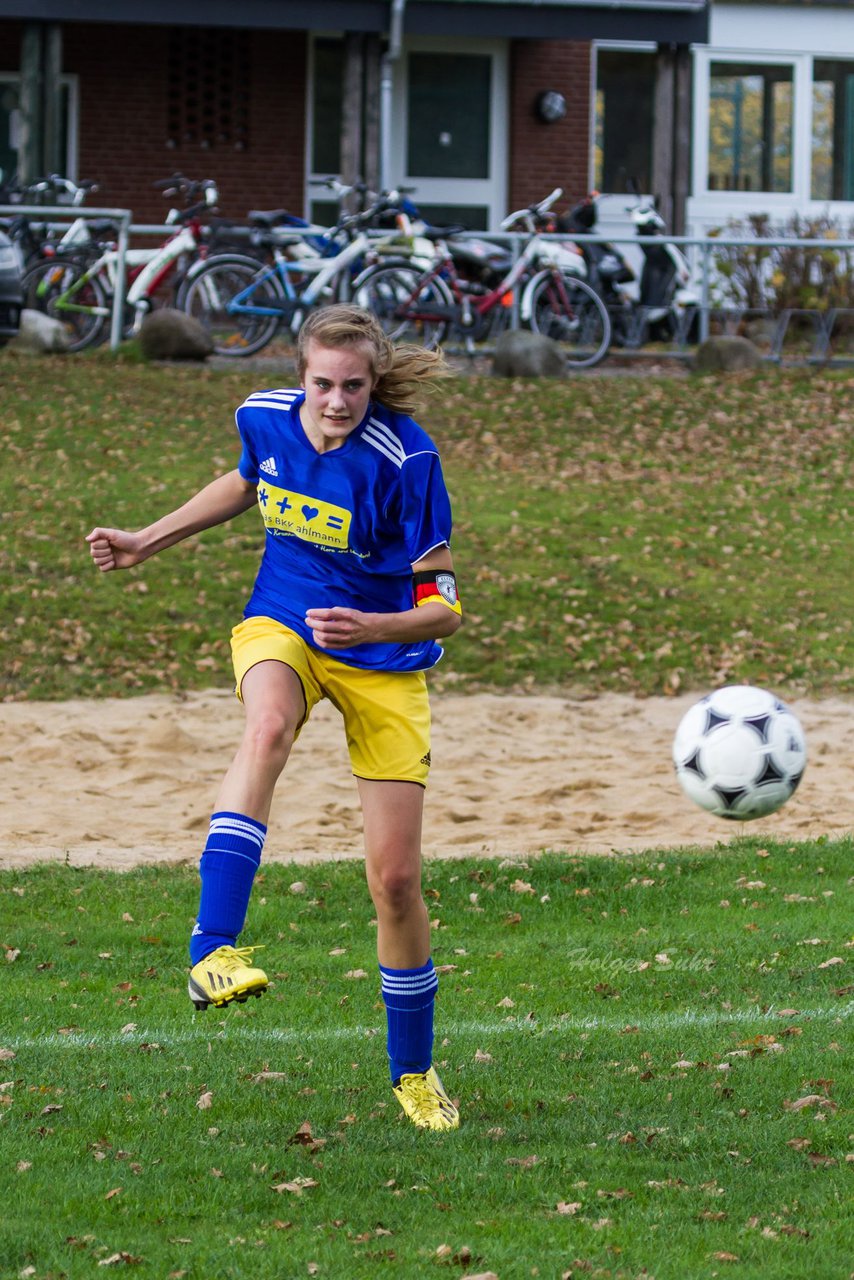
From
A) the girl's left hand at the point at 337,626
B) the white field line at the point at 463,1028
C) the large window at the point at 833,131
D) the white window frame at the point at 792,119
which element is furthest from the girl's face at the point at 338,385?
the large window at the point at 833,131

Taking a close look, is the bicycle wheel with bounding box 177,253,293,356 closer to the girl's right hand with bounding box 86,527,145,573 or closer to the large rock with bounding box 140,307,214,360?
the large rock with bounding box 140,307,214,360

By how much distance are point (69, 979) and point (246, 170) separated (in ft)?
64.8

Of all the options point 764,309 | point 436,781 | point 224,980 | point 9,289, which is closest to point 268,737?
point 224,980

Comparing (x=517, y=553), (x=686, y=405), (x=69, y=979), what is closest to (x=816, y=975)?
(x=69, y=979)

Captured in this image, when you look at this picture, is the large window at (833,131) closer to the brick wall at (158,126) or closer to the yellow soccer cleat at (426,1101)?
the brick wall at (158,126)

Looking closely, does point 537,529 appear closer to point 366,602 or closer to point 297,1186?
point 366,602

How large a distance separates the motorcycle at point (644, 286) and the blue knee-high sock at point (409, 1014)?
659 inches

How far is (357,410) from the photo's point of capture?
4527mm

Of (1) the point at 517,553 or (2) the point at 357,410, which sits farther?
(1) the point at 517,553

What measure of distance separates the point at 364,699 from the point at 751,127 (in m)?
24.5

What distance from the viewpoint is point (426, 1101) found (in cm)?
469

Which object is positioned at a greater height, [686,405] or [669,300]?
[669,300]

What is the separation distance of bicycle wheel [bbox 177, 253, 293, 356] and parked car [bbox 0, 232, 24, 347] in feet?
6.51

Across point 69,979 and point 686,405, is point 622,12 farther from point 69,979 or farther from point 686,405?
point 69,979
